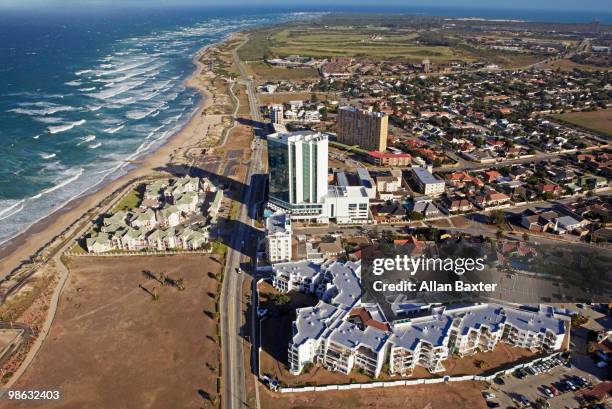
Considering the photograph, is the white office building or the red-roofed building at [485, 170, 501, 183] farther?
the red-roofed building at [485, 170, 501, 183]

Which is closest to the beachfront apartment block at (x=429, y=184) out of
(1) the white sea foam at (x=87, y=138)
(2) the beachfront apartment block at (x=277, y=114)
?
(2) the beachfront apartment block at (x=277, y=114)

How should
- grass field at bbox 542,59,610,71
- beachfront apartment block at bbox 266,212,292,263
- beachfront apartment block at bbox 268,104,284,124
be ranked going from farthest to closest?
grass field at bbox 542,59,610,71 < beachfront apartment block at bbox 268,104,284,124 < beachfront apartment block at bbox 266,212,292,263

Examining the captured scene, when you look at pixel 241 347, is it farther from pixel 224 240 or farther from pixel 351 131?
pixel 351 131

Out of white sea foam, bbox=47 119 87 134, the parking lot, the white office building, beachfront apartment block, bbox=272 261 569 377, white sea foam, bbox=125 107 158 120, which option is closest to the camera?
the parking lot

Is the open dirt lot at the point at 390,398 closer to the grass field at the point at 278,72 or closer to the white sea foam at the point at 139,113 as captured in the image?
the white sea foam at the point at 139,113

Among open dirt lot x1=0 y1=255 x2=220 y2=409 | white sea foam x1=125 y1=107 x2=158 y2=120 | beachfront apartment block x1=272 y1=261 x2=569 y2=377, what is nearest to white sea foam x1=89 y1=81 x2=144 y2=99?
white sea foam x1=125 y1=107 x2=158 y2=120

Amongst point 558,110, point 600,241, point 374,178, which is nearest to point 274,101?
point 374,178

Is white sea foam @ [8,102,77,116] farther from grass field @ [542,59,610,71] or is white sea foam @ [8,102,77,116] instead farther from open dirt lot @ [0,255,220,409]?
grass field @ [542,59,610,71]
